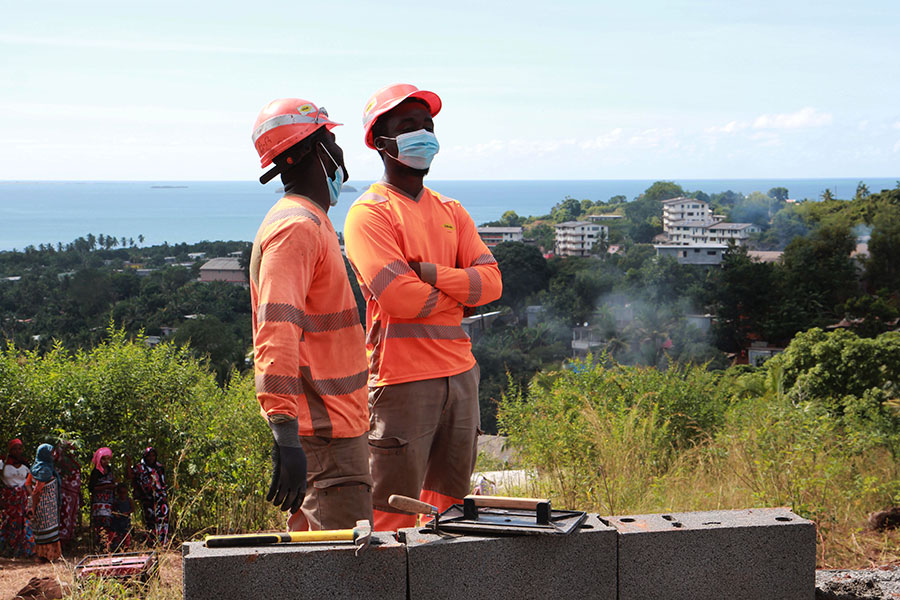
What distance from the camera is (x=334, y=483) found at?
2648 mm

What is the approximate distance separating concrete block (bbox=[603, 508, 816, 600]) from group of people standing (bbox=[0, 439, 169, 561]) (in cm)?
345

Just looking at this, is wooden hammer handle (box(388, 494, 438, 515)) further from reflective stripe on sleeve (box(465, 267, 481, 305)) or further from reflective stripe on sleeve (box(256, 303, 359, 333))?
reflective stripe on sleeve (box(465, 267, 481, 305))

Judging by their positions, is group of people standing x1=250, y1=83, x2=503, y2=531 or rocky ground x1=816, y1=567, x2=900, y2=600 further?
rocky ground x1=816, y1=567, x2=900, y2=600

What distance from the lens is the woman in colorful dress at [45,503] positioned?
199 inches

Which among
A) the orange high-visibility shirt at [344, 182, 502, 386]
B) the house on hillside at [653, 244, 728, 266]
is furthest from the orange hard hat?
the house on hillside at [653, 244, 728, 266]

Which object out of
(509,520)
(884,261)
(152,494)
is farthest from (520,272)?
(509,520)

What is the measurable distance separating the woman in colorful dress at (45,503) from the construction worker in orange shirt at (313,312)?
298cm

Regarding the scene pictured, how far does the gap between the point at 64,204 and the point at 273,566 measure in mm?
214679

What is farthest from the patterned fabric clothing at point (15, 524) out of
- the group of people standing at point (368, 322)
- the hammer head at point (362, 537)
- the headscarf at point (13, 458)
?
the hammer head at point (362, 537)

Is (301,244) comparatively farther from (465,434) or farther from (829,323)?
(829,323)

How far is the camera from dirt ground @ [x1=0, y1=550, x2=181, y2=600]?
4.20m

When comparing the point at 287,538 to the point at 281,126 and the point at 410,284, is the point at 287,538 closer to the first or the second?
the point at 410,284

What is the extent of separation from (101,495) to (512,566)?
3596 millimetres

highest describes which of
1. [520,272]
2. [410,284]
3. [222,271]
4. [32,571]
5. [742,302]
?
[410,284]
